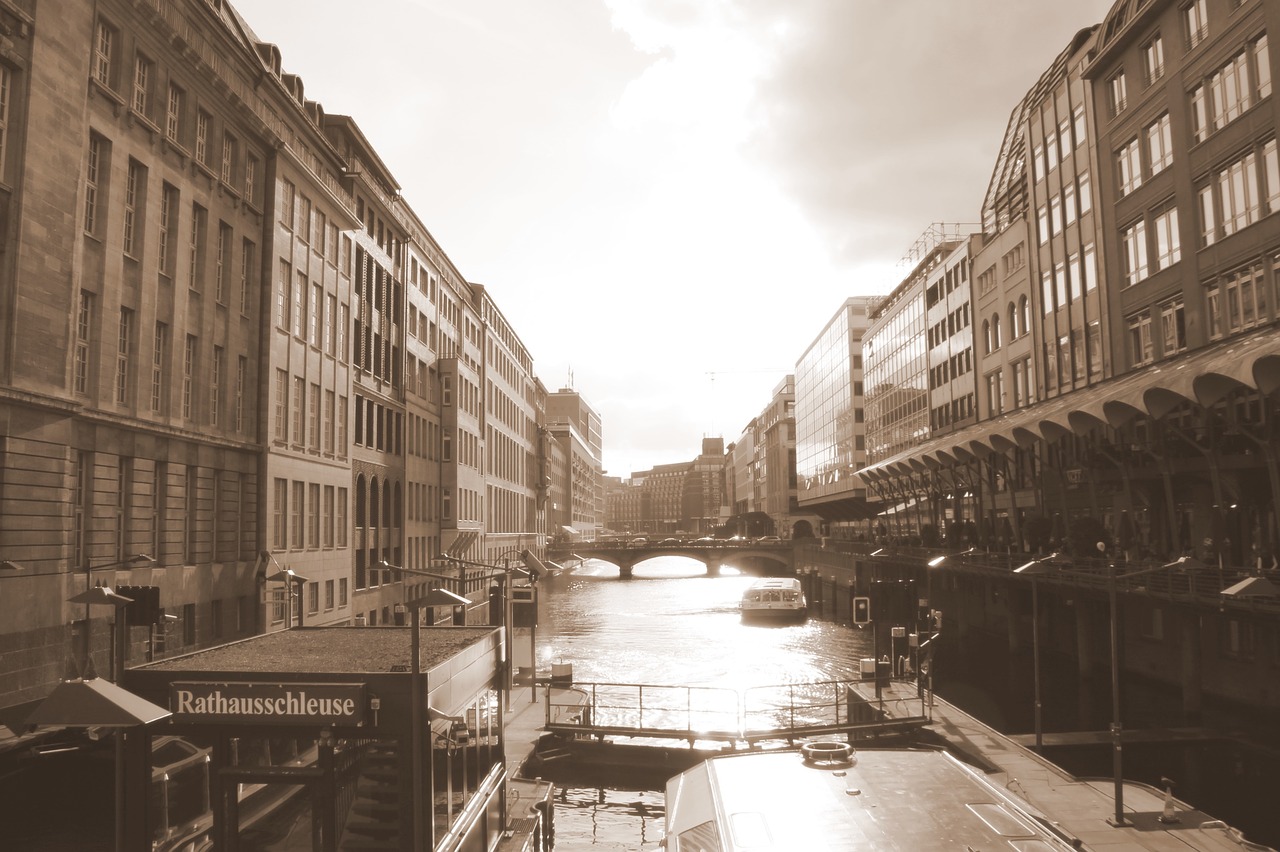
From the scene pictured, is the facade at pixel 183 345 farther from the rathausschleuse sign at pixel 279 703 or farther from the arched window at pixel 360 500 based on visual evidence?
the rathausschleuse sign at pixel 279 703

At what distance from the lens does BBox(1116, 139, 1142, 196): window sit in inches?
1857

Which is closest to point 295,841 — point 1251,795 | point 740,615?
point 1251,795

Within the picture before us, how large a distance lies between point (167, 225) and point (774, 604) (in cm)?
5614

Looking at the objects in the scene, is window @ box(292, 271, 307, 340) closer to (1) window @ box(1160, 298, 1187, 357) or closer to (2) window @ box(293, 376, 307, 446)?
(2) window @ box(293, 376, 307, 446)

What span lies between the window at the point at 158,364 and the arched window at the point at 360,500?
23.2 m

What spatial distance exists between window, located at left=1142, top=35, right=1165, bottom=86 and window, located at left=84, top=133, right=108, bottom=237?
41.9 meters

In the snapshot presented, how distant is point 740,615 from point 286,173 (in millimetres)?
54070

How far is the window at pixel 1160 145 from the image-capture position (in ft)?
144

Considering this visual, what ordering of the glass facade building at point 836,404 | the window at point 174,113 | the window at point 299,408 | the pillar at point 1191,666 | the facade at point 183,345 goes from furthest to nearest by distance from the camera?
the glass facade building at point 836,404 → the window at point 299,408 → the pillar at point 1191,666 → the window at point 174,113 → the facade at point 183,345

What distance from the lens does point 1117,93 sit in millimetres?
49750

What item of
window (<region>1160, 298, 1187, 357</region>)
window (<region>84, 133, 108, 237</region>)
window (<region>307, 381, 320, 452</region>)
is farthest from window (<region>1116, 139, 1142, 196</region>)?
window (<region>84, 133, 108, 237</region>)

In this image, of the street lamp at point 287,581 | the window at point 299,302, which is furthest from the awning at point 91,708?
the window at point 299,302

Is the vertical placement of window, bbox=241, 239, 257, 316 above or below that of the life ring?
above

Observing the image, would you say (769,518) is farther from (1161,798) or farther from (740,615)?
(1161,798)
